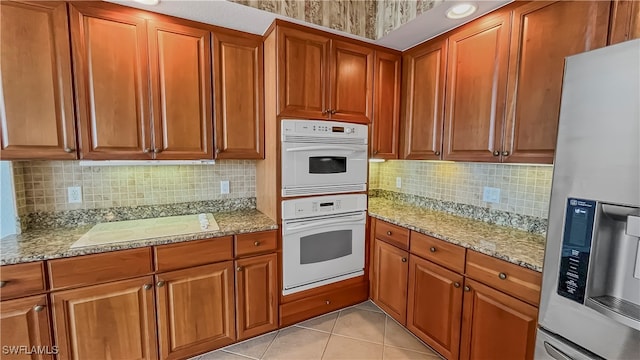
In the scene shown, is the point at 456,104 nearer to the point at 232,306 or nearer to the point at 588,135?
the point at 588,135

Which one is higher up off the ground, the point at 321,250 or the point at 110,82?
the point at 110,82

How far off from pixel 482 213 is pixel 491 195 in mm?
156

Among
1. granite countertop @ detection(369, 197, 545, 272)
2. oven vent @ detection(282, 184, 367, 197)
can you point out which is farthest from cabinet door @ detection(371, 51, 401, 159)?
granite countertop @ detection(369, 197, 545, 272)

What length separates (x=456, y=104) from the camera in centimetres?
190

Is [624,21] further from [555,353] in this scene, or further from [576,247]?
[555,353]

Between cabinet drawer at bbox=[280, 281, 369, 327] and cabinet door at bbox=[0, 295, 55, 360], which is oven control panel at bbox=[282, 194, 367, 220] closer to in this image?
cabinet drawer at bbox=[280, 281, 369, 327]

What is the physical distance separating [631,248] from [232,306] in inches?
80.7

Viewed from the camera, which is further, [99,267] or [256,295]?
[256,295]

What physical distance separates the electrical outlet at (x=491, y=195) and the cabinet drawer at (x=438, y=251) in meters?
0.62

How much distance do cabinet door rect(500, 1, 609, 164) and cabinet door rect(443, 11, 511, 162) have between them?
6 centimetres

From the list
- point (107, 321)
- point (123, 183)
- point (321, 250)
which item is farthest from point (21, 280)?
point (321, 250)

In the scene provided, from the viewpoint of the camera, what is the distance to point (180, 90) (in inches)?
73.0

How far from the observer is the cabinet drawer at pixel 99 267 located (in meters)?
1.41

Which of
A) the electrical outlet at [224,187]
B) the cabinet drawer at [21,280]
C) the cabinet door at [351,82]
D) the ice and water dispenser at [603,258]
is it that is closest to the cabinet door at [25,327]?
the cabinet drawer at [21,280]
